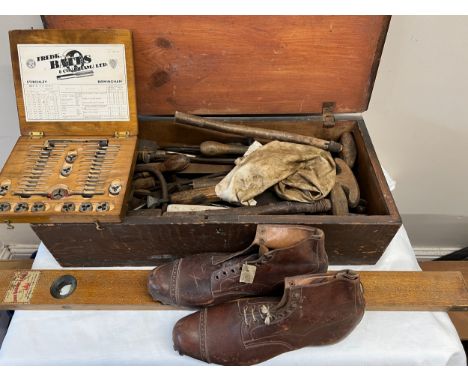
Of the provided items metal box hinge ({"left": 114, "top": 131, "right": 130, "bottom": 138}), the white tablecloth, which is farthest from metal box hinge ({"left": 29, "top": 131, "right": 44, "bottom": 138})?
the white tablecloth

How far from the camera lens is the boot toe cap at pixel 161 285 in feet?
3.85

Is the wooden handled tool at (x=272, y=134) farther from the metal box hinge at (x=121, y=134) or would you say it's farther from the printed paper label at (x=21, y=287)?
the printed paper label at (x=21, y=287)

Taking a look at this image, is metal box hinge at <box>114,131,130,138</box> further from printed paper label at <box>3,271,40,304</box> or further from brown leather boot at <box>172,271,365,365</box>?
brown leather boot at <box>172,271,365,365</box>

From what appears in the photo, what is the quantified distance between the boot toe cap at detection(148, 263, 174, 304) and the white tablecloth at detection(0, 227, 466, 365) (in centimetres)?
6

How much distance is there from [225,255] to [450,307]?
2.25 ft

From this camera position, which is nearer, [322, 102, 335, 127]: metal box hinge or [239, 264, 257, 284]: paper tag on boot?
[239, 264, 257, 284]: paper tag on boot

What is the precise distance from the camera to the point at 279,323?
105 centimetres

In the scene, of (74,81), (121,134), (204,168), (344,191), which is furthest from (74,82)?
(344,191)

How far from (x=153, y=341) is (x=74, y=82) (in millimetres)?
848

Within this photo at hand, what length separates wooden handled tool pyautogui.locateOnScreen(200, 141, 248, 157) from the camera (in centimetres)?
146

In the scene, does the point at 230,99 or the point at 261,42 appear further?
the point at 230,99
